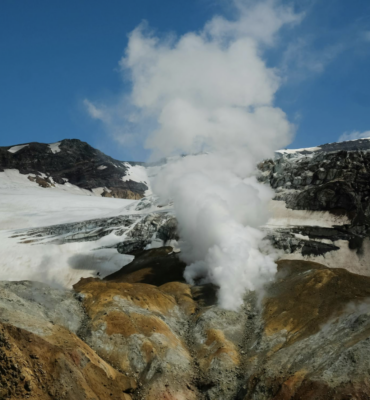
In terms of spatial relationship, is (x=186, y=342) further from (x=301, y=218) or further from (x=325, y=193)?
(x=325, y=193)

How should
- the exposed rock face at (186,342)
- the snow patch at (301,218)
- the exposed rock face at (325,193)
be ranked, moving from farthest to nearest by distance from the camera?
the snow patch at (301,218)
the exposed rock face at (325,193)
the exposed rock face at (186,342)

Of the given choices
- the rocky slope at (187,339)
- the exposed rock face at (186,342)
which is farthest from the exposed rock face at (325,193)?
the exposed rock face at (186,342)

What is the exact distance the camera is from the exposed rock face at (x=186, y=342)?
106 ft

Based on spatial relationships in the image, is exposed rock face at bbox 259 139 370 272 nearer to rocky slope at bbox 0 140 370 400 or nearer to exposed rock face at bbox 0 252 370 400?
rocky slope at bbox 0 140 370 400

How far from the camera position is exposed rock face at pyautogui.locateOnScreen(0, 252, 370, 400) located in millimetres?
32281

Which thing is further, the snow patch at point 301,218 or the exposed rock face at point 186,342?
the snow patch at point 301,218

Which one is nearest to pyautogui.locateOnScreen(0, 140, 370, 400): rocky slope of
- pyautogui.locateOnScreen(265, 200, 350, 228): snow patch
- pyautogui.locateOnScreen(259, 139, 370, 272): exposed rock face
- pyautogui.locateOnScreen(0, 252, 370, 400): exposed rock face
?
pyautogui.locateOnScreen(0, 252, 370, 400): exposed rock face

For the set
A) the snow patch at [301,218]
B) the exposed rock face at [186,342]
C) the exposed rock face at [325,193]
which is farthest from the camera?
the snow patch at [301,218]

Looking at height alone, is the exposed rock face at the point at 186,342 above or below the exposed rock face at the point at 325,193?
below

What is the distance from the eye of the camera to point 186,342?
49312 millimetres

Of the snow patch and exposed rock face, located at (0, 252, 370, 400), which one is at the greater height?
the snow patch

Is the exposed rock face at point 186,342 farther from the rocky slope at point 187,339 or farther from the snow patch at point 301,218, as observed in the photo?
the snow patch at point 301,218

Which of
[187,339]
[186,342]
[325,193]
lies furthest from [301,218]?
[186,342]

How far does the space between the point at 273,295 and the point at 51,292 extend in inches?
1336
